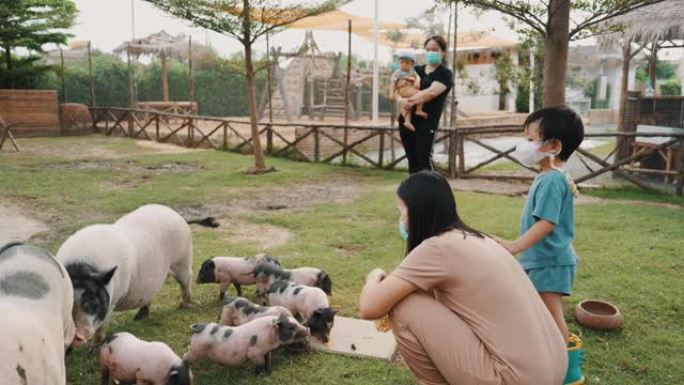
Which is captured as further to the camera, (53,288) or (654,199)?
(654,199)

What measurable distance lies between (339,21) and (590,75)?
21.3 metres

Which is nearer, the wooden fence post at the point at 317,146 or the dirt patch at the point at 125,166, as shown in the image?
the dirt patch at the point at 125,166

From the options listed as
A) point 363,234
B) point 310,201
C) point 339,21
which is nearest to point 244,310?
point 363,234

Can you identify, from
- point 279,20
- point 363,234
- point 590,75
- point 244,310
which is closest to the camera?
A: point 244,310

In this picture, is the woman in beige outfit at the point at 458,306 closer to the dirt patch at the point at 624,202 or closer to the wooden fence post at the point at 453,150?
the dirt patch at the point at 624,202

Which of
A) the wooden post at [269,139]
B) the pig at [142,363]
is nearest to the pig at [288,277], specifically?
the pig at [142,363]

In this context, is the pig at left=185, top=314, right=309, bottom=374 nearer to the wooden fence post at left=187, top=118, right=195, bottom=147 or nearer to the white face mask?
the white face mask

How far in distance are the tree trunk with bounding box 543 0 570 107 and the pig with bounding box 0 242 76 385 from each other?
485 cm

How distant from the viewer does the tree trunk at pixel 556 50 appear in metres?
5.61

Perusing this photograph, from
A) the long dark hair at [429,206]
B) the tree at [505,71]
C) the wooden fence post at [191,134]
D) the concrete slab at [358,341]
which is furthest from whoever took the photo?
the tree at [505,71]

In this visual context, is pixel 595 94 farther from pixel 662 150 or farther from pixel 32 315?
pixel 32 315

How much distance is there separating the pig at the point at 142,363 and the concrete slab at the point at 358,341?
1062 mm

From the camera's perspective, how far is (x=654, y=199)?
935 centimetres

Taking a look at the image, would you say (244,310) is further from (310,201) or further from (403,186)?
(310,201)
